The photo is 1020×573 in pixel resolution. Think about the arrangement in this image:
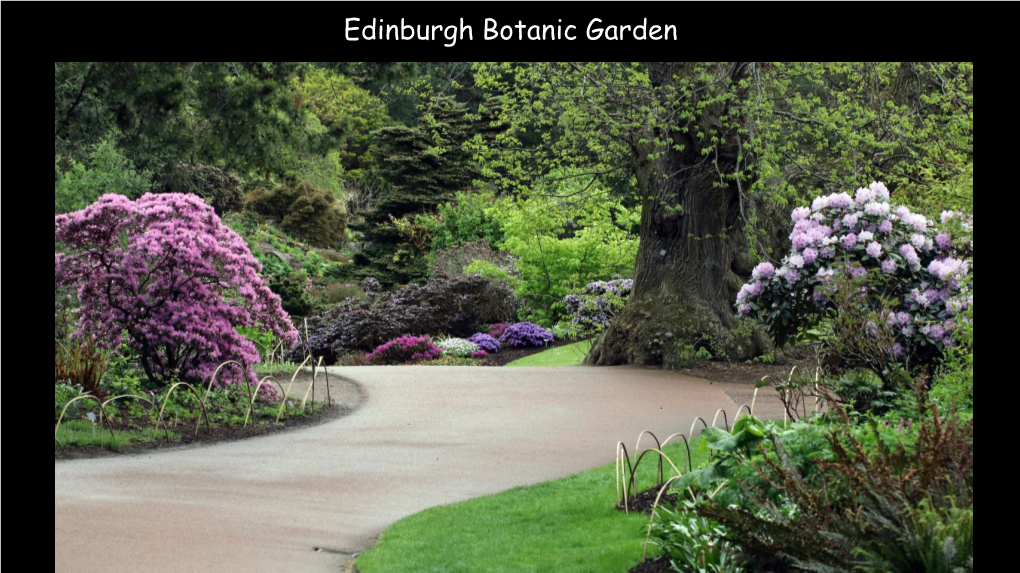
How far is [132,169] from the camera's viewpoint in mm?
26312

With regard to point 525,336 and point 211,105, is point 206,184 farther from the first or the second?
point 211,105

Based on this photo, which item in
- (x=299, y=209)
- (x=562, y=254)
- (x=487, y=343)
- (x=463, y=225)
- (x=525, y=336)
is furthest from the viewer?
(x=299, y=209)

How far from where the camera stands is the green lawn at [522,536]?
5.34 meters

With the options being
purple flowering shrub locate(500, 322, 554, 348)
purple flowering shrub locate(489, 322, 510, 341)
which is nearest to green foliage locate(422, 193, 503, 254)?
purple flowering shrub locate(489, 322, 510, 341)

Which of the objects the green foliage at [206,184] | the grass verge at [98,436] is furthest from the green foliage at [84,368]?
the green foliage at [206,184]

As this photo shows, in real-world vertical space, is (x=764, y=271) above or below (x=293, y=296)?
below

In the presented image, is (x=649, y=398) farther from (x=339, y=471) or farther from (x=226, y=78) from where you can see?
(x=226, y=78)

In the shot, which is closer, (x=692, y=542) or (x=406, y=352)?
(x=692, y=542)

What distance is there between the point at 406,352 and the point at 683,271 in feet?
22.7

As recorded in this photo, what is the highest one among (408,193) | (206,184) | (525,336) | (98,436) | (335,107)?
(335,107)

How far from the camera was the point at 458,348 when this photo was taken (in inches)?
770

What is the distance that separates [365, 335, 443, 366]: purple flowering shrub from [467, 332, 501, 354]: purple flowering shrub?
3.12 ft

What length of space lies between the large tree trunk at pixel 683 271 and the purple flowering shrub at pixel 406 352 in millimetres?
5097

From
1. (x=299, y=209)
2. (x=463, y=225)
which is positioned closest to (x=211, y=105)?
(x=463, y=225)
